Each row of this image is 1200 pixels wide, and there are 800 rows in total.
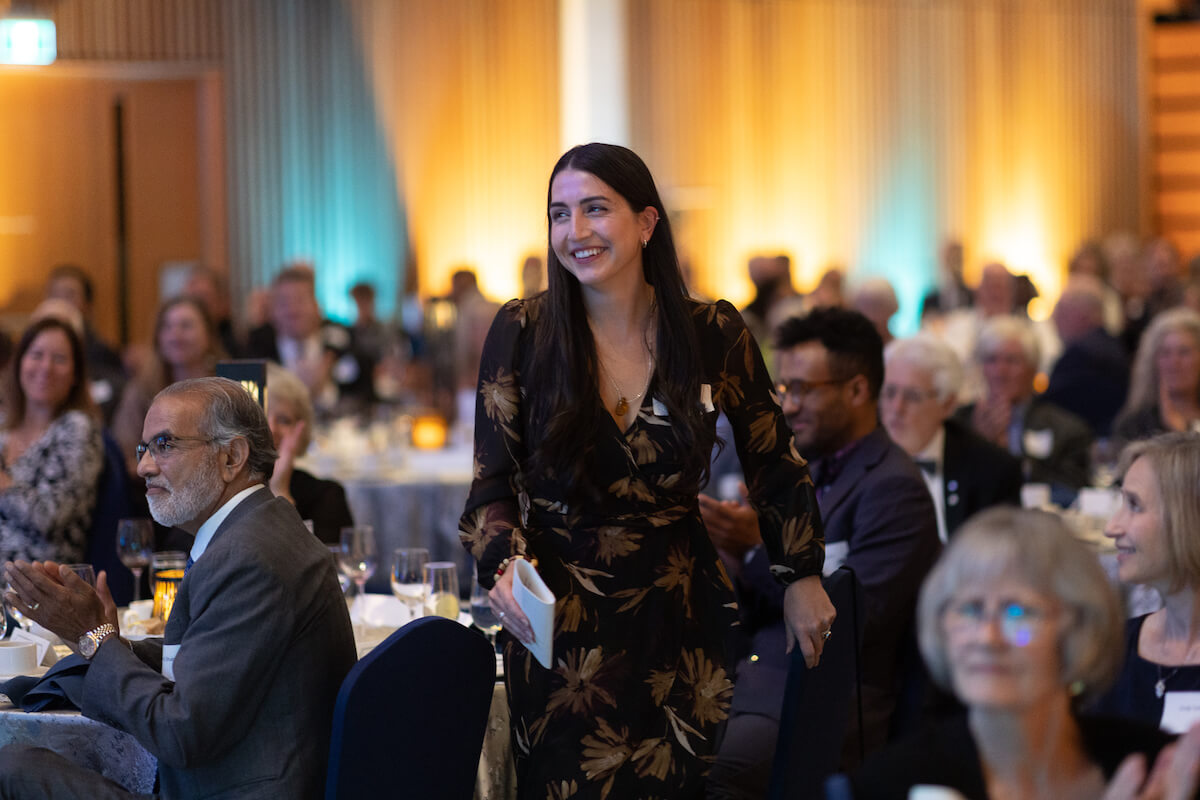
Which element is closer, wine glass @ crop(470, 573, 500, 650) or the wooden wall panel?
wine glass @ crop(470, 573, 500, 650)

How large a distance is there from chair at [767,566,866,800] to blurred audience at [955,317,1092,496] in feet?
10.1

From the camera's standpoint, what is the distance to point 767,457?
8.14ft

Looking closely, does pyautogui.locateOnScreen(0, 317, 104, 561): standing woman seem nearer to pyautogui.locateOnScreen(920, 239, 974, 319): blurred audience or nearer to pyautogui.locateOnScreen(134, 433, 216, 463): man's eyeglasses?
pyautogui.locateOnScreen(134, 433, 216, 463): man's eyeglasses

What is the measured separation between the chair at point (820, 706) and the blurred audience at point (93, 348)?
4577 mm

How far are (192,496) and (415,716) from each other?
1.67ft

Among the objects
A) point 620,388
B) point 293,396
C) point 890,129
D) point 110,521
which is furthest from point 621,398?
point 890,129

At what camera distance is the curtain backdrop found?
1214 centimetres

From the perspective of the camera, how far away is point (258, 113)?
10922 millimetres

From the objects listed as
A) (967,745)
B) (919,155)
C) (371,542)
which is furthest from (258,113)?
(967,745)

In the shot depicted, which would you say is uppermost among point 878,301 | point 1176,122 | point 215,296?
point 1176,122

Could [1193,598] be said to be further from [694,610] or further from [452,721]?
[452,721]

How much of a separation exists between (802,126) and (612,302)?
1037 centimetres

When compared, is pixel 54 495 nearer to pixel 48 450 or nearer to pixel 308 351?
pixel 48 450

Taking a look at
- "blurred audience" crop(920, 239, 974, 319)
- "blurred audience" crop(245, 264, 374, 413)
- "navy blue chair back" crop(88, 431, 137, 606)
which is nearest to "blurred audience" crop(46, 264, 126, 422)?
"blurred audience" crop(245, 264, 374, 413)
